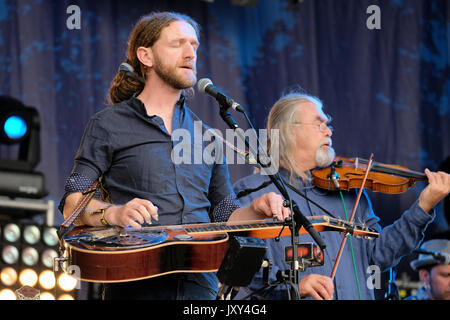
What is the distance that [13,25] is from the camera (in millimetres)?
3789

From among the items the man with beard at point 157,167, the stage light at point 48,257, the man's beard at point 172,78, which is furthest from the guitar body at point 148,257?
the stage light at point 48,257

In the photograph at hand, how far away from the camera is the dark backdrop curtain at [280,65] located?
12.5 ft

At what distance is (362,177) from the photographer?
9.78 feet

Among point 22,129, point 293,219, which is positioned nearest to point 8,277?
point 22,129

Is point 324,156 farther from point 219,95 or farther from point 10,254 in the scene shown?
point 10,254

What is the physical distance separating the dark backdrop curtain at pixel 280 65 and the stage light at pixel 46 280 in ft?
2.03

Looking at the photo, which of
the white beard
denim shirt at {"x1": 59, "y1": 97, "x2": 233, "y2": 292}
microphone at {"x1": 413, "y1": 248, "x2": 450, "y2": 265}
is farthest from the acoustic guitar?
microphone at {"x1": 413, "y1": 248, "x2": 450, "y2": 265}

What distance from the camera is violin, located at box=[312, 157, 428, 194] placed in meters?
2.97

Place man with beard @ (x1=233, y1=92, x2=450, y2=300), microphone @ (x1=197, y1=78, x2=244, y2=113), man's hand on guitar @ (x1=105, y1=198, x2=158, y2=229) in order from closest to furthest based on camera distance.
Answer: man's hand on guitar @ (x1=105, y1=198, x2=158, y2=229), microphone @ (x1=197, y1=78, x2=244, y2=113), man with beard @ (x1=233, y1=92, x2=450, y2=300)

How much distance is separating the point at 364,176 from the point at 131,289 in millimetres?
1350

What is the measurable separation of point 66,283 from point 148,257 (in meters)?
1.38

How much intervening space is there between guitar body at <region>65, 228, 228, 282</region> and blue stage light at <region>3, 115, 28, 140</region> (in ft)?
→ 4.88

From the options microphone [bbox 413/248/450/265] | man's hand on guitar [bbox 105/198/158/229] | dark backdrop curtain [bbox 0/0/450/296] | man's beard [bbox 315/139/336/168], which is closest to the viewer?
man's hand on guitar [bbox 105/198/158/229]

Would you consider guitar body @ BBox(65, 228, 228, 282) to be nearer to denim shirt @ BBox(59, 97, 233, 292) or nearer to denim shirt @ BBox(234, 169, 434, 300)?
denim shirt @ BBox(59, 97, 233, 292)
